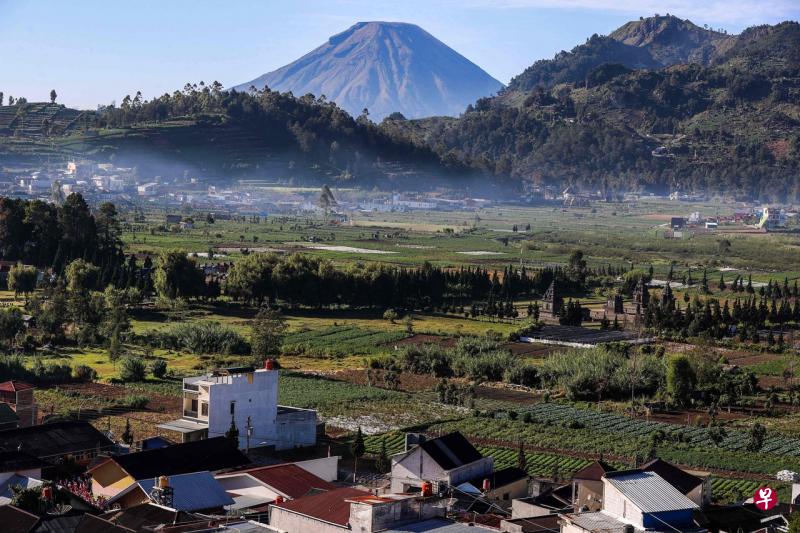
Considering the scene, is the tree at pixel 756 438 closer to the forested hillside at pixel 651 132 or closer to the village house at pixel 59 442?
the village house at pixel 59 442

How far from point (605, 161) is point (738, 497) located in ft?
473

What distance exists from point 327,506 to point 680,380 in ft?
62.3

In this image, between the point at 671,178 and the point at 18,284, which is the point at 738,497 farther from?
the point at 671,178

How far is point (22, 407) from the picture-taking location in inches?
1128

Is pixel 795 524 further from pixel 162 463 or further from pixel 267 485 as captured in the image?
pixel 162 463

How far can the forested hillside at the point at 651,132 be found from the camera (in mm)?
156750

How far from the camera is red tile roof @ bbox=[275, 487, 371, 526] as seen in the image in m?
17.8

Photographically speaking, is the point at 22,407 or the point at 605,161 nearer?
the point at 22,407

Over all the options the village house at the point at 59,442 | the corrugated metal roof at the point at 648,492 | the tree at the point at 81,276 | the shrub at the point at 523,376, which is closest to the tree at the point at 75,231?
the tree at the point at 81,276

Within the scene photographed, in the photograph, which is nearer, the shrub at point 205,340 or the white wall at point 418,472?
the white wall at point 418,472

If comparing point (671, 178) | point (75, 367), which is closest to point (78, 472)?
point (75, 367)

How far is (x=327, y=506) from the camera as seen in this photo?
18.3 meters

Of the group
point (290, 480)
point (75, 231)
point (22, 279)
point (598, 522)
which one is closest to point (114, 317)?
point (22, 279)

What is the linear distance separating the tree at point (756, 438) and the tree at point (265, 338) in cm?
1542
